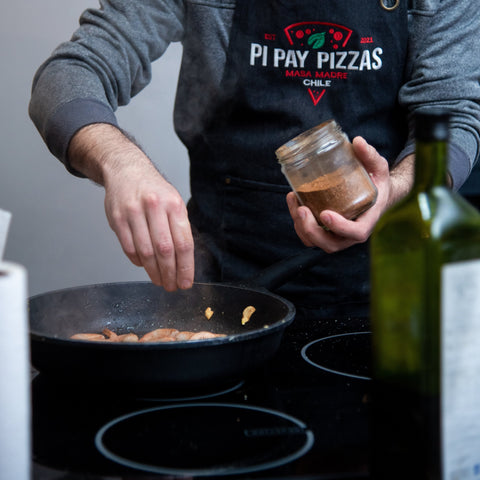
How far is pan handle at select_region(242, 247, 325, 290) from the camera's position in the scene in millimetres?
1174

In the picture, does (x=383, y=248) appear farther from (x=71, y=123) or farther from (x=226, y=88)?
(x=226, y=88)

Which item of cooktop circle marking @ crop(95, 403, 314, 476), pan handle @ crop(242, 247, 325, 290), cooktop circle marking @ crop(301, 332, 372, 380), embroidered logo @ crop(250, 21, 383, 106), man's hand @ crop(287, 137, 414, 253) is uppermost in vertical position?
embroidered logo @ crop(250, 21, 383, 106)

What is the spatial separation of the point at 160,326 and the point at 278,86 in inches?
25.3

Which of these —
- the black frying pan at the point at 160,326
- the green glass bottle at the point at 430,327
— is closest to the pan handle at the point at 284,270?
the black frying pan at the point at 160,326

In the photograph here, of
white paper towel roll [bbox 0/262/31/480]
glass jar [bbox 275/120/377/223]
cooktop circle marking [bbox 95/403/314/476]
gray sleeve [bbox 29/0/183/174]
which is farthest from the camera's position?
gray sleeve [bbox 29/0/183/174]

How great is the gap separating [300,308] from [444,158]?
1.02 metres

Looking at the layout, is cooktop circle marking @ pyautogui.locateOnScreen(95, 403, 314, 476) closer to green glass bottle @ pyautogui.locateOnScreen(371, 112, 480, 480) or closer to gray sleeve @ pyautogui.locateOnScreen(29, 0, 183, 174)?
green glass bottle @ pyautogui.locateOnScreen(371, 112, 480, 480)

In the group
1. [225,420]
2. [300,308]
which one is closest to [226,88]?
[300,308]

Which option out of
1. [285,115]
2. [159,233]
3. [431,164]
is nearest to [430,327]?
[431,164]

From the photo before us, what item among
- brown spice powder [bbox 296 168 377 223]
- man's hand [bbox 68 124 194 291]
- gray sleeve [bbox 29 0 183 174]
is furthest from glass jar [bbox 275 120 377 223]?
gray sleeve [bbox 29 0 183 174]

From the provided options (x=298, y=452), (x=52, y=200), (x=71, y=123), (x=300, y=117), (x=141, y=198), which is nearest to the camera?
(x=298, y=452)

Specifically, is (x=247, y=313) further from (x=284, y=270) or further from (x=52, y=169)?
(x=52, y=169)

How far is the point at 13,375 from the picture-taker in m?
0.46

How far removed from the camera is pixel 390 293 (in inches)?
22.2
